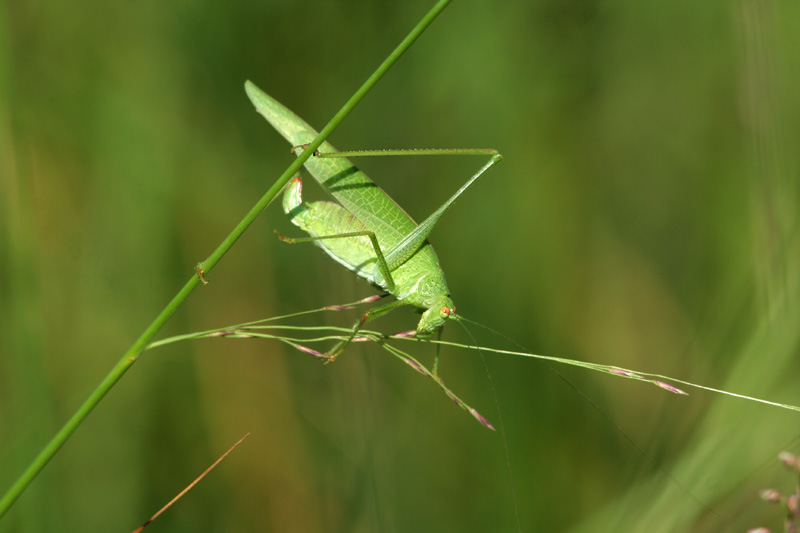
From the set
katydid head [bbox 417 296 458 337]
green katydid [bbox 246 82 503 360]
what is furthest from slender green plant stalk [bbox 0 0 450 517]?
katydid head [bbox 417 296 458 337]

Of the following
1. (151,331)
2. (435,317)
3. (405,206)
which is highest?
(405,206)

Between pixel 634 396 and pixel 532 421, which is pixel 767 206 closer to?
pixel 532 421

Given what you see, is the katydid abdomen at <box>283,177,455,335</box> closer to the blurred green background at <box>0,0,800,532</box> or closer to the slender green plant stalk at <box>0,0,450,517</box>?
the blurred green background at <box>0,0,800,532</box>

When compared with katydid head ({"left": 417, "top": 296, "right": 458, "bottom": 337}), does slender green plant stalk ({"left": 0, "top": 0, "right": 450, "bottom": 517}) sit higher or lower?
higher

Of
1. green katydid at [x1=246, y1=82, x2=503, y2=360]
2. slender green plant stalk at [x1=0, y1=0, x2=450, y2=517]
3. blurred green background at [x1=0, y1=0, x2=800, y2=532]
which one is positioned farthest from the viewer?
blurred green background at [x1=0, y1=0, x2=800, y2=532]

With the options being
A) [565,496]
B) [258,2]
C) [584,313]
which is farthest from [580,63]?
[565,496]

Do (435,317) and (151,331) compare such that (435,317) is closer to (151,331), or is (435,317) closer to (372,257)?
(372,257)

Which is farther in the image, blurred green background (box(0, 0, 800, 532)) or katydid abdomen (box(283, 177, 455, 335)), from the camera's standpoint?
blurred green background (box(0, 0, 800, 532))

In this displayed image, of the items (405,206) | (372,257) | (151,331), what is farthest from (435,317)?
(405,206)
